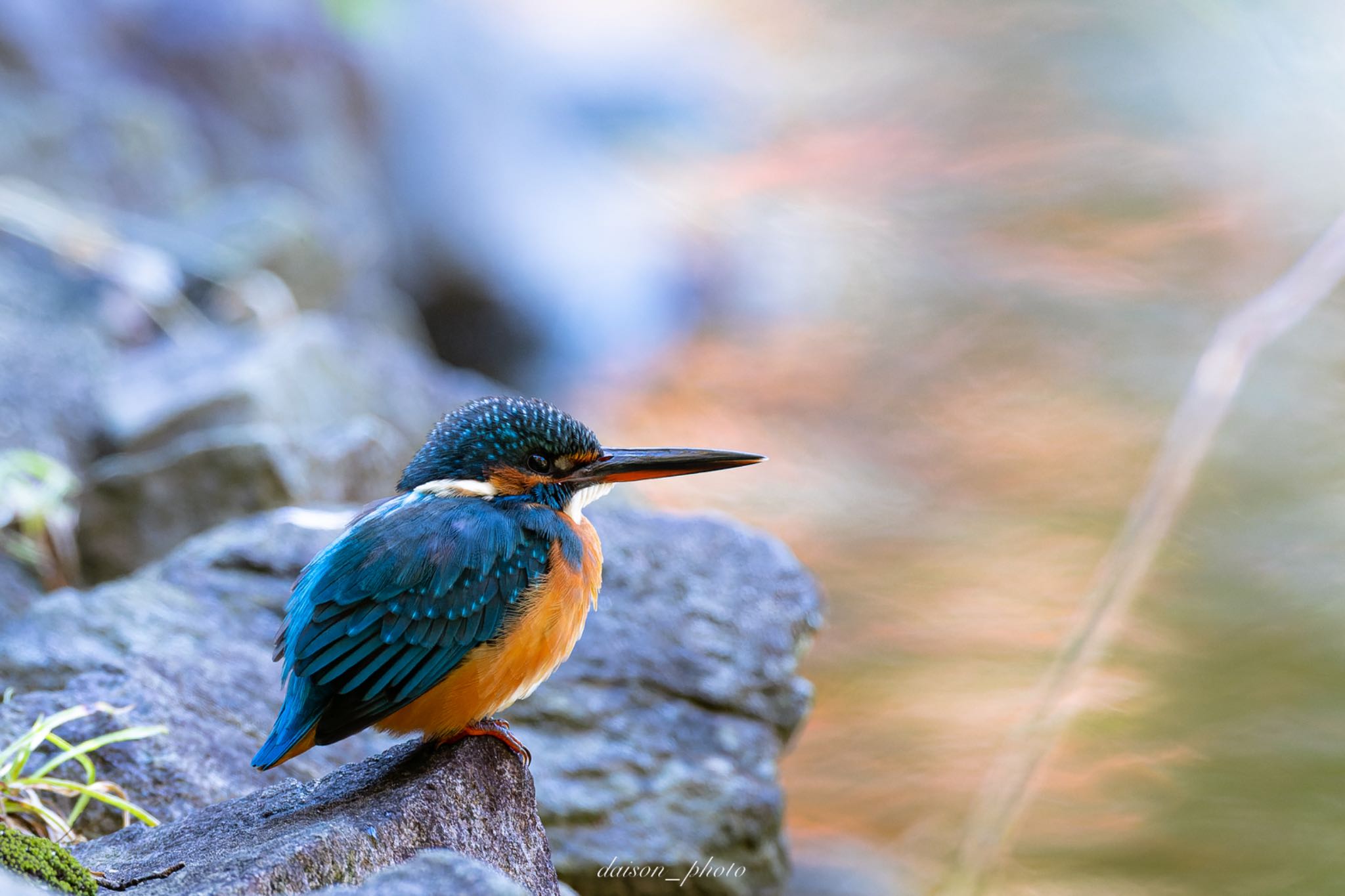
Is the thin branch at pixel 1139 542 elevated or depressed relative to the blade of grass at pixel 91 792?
elevated

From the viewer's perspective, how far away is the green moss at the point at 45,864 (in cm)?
168

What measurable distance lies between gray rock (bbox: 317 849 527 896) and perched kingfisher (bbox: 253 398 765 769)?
2.05ft

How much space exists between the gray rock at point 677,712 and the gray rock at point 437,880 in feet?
5.32

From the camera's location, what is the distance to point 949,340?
8656 millimetres

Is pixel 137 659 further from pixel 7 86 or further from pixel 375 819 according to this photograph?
pixel 7 86

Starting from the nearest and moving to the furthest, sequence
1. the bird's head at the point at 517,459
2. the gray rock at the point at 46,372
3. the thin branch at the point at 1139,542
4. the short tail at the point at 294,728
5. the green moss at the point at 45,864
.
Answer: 1. the green moss at the point at 45,864
2. the short tail at the point at 294,728
3. the bird's head at the point at 517,459
4. the gray rock at the point at 46,372
5. the thin branch at the point at 1139,542

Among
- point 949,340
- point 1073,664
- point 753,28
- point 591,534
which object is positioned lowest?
point 591,534

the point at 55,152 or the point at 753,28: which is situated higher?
the point at 753,28

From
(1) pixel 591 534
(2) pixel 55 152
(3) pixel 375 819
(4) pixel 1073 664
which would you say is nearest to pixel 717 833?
(1) pixel 591 534

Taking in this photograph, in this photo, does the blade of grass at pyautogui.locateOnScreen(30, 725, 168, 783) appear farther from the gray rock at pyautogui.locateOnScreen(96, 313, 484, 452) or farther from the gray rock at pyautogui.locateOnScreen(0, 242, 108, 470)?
the gray rock at pyautogui.locateOnScreen(96, 313, 484, 452)

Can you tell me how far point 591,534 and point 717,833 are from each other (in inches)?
42.9

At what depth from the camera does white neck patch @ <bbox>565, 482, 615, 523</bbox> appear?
8.10 feet

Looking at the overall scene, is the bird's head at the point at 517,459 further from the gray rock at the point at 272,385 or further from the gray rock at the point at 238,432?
the gray rock at the point at 272,385

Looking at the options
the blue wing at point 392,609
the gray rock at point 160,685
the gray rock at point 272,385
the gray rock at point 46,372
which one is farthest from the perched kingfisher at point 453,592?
the gray rock at point 46,372
